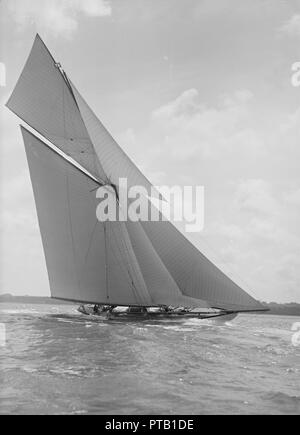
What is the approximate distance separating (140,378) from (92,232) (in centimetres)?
1691

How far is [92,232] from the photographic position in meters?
25.8

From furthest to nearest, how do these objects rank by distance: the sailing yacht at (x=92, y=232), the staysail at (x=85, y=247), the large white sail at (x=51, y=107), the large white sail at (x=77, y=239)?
the large white sail at (x=51, y=107) → the large white sail at (x=77, y=239) → the staysail at (x=85, y=247) → the sailing yacht at (x=92, y=232)

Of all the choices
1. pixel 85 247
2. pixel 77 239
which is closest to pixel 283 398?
pixel 85 247

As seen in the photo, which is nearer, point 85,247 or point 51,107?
point 85,247

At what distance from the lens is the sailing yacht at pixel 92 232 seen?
24.1 metres

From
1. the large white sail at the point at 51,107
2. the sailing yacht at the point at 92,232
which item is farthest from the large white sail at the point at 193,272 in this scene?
the large white sail at the point at 51,107

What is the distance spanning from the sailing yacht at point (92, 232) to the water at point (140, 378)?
7960 mm

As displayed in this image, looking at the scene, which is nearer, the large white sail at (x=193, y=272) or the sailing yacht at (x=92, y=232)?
the large white sail at (x=193, y=272)

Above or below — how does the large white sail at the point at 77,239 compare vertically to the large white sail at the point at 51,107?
below

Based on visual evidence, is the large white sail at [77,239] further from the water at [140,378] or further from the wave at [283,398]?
the wave at [283,398]

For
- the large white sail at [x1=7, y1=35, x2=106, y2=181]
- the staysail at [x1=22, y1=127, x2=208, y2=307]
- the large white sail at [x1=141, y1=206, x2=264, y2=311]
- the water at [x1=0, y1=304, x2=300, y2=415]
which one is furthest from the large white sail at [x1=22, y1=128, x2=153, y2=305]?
the water at [x1=0, y1=304, x2=300, y2=415]

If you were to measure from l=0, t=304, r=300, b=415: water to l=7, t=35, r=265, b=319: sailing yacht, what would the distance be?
7960mm

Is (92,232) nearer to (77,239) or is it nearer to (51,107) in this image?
(77,239)

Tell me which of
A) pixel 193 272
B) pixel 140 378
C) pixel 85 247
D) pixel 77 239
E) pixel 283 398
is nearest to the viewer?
pixel 283 398
